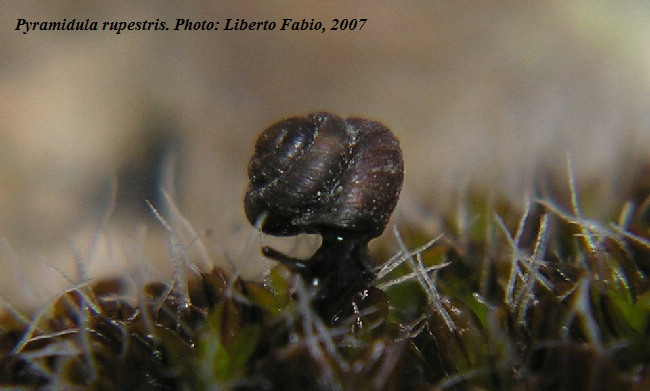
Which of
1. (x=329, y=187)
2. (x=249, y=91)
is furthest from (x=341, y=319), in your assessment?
(x=249, y=91)

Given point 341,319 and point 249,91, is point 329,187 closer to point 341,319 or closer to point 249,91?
point 341,319

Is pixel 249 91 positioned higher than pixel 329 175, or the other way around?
pixel 329 175

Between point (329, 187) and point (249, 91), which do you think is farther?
point (249, 91)

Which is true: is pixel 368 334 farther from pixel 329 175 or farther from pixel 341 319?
pixel 329 175

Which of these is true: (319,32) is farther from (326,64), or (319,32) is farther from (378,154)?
(378,154)

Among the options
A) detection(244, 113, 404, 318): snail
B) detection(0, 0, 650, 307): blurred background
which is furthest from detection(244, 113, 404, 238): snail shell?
detection(0, 0, 650, 307): blurred background

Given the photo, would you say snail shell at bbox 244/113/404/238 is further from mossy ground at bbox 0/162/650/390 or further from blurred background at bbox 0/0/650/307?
blurred background at bbox 0/0/650/307

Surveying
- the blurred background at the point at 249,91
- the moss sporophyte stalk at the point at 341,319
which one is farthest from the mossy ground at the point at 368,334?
the blurred background at the point at 249,91
